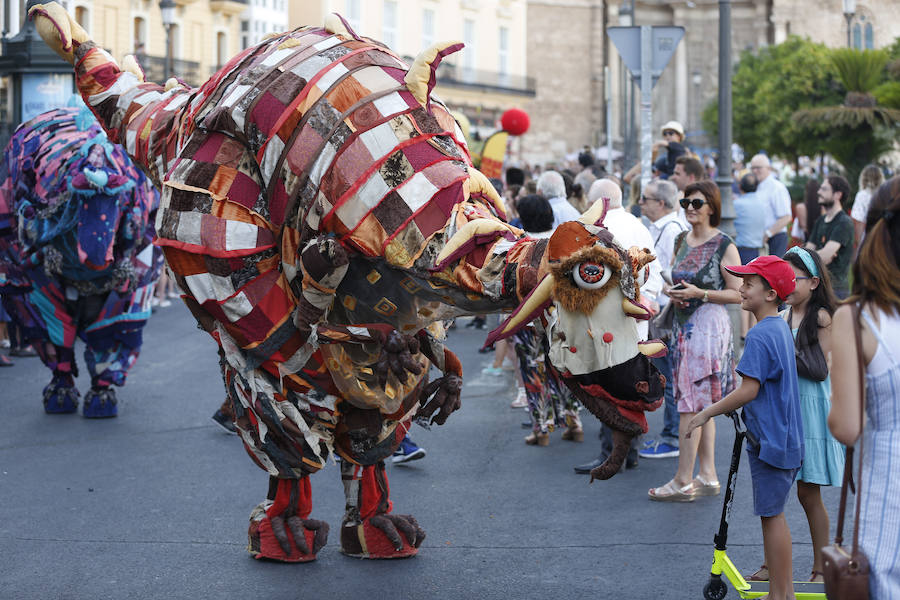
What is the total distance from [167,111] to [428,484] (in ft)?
9.36

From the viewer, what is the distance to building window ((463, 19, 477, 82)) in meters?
49.9

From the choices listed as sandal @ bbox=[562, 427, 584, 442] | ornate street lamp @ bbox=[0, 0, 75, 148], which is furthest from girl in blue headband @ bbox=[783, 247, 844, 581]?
→ ornate street lamp @ bbox=[0, 0, 75, 148]

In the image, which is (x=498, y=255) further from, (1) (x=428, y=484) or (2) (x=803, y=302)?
(1) (x=428, y=484)

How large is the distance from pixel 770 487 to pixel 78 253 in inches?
218

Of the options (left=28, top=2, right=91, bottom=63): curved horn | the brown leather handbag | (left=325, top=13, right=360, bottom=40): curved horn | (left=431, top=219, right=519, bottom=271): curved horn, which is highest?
(left=28, top=2, right=91, bottom=63): curved horn

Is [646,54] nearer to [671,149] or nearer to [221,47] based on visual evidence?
[671,149]

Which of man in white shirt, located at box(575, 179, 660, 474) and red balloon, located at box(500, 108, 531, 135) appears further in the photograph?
red balloon, located at box(500, 108, 531, 135)

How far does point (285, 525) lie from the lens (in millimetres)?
6070

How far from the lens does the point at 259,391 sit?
18.2 feet

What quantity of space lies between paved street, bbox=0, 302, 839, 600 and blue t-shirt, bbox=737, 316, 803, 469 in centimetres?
85

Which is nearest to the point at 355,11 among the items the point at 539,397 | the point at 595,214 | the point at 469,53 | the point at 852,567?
the point at 469,53

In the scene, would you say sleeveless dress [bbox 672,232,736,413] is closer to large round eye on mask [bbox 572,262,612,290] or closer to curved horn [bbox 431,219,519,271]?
curved horn [bbox 431,219,519,271]

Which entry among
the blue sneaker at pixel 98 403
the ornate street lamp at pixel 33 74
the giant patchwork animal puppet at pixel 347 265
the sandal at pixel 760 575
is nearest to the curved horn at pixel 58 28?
the giant patchwork animal puppet at pixel 347 265

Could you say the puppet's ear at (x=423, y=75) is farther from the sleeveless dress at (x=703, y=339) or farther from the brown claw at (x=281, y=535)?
the sleeveless dress at (x=703, y=339)
